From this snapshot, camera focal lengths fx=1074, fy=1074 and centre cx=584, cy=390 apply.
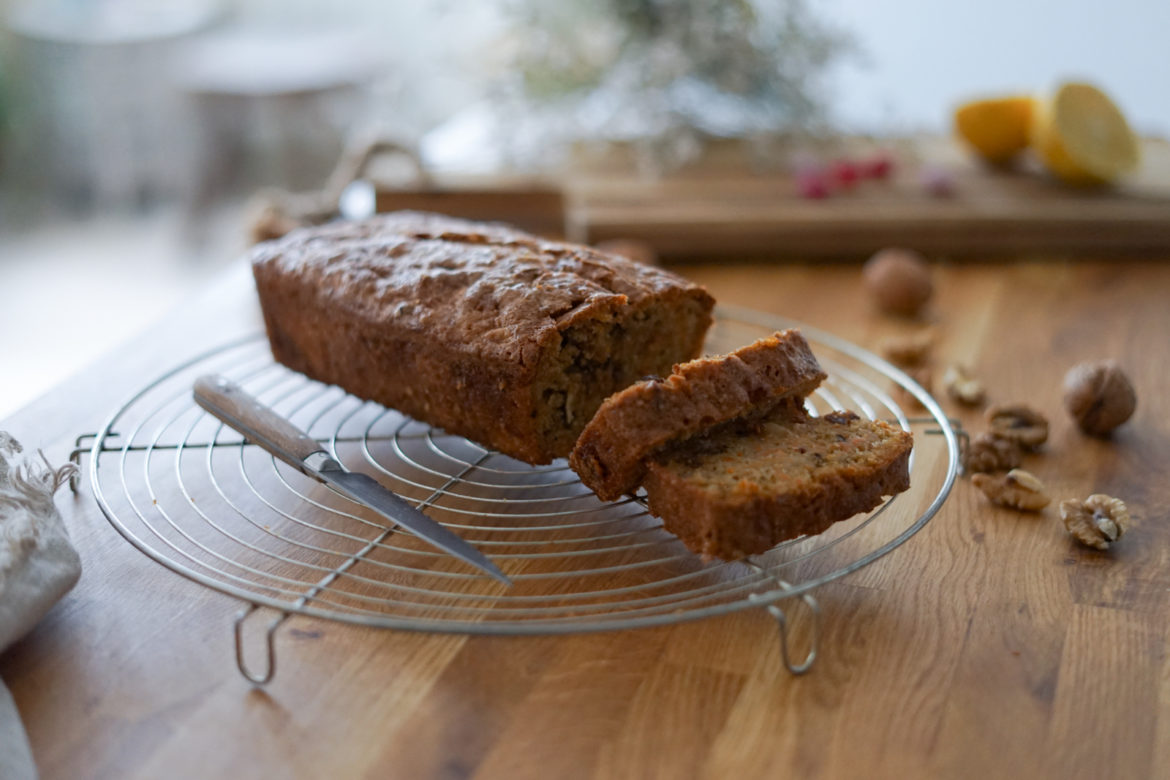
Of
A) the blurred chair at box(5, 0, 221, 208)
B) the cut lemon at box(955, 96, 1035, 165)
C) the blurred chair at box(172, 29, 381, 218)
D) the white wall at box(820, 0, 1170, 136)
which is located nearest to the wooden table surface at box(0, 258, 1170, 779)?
the cut lemon at box(955, 96, 1035, 165)

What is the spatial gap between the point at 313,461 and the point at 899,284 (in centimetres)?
175

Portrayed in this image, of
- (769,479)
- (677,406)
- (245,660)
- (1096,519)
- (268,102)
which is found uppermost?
(268,102)

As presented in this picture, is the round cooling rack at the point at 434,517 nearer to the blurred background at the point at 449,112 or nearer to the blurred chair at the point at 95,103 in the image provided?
the blurred background at the point at 449,112

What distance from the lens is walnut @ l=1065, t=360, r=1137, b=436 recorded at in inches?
89.7

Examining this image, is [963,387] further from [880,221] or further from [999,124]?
[999,124]

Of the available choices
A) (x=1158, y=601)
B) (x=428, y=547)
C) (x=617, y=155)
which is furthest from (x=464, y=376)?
(x=617, y=155)

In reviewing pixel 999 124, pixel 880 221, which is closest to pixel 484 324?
pixel 880 221

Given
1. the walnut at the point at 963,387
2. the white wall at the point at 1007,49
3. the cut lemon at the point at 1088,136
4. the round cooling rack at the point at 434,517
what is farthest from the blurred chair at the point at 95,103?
the walnut at the point at 963,387

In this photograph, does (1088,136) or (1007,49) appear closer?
(1088,136)

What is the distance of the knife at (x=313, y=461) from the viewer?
1688mm

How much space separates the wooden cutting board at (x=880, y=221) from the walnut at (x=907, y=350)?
0.72 metres

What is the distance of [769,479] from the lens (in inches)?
66.8

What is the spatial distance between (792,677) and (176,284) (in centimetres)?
520

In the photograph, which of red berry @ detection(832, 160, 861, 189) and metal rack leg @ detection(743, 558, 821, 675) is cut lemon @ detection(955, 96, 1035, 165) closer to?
red berry @ detection(832, 160, 861, 189)
